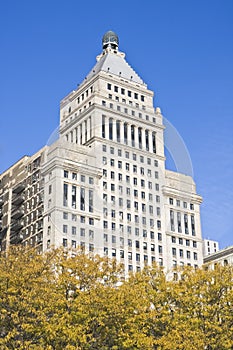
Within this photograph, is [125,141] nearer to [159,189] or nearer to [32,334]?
[159,189]

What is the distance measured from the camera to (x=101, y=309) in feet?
158

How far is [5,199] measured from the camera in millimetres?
126750

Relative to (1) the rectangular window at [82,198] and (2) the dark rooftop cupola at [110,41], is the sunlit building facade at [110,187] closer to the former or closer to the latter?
(1) the rectangular window at [82,198]

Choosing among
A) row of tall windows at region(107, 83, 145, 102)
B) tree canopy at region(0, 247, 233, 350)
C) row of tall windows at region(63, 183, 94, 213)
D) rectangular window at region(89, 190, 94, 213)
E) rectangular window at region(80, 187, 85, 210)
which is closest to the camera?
tree canopy at region(0, 247, 233, 350)

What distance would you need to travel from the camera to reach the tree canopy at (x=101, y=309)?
151ft

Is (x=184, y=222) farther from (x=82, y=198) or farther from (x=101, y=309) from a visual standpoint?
(x=101, y=309)

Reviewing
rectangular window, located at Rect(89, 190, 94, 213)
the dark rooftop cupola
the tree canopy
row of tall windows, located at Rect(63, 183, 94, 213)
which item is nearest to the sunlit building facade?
rectangular window, located at Rect(89, 190, 94, 213)

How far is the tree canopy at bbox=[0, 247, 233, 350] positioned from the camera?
151ft

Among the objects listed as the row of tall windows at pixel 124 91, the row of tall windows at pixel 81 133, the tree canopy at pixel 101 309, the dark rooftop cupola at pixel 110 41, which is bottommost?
the tree canopy at pixel 101 309

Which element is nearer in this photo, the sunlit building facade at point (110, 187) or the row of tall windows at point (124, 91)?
the sunlit building facade at point (110, 187)

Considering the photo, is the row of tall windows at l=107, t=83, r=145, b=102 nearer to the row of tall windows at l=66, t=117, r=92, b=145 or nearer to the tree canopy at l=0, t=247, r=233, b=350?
the row of tall windows at l=66, t=117, r=92, b=145

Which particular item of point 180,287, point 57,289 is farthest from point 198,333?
Result: point 57,289

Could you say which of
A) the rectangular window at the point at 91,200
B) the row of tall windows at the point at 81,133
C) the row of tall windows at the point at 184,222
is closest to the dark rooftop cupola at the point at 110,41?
the row of tall windows at the point at 81,133

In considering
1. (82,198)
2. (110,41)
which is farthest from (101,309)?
(110,41)
